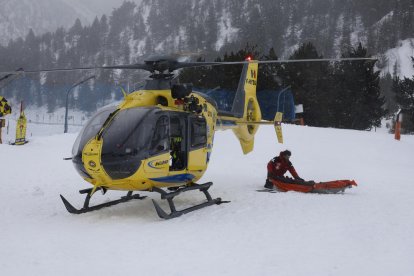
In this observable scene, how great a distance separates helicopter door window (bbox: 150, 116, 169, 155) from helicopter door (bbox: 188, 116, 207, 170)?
0.84 m

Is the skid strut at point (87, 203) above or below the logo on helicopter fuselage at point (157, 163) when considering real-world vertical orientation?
below

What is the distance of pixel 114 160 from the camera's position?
7.20 meters

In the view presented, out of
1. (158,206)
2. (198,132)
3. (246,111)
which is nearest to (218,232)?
(158,206)

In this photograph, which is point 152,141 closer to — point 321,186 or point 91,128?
point 91,128

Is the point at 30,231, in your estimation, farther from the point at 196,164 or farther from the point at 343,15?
the point at 343,15

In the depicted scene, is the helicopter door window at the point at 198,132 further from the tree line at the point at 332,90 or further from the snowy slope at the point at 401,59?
the snowy slope at the point at 401,59

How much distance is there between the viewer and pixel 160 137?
25.4ft

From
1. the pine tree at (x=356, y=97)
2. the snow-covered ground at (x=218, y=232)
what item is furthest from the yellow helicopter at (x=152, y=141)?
the pine tree at (x=356, y=97)

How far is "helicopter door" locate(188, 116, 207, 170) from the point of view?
8680mm

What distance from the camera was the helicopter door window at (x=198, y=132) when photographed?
873 cm

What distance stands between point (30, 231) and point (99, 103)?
3062 cm

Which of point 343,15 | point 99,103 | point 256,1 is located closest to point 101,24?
point 256,1

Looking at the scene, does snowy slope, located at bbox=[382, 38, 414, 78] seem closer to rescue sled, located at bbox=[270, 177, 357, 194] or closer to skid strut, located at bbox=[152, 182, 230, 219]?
rescue sled, located at bbox=[270, 177, 357, 194]

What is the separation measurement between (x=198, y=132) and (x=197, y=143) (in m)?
0.23
